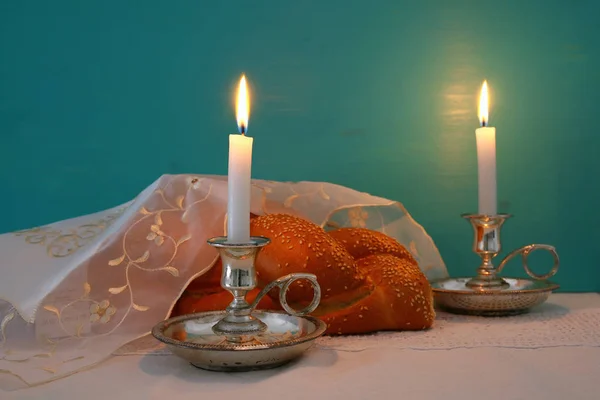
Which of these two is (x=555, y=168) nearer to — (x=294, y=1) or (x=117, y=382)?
(x=294, y=1)

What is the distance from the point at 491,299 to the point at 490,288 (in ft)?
0.25

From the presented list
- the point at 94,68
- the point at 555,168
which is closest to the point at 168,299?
the point at 94,68

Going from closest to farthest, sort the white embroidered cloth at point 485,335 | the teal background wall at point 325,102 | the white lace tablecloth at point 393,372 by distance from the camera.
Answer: the white lace tablecloth at point 393,372, the white embroidered cloth at point 485,335, the teal background wall at point 325,102

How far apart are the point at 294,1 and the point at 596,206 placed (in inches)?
34.5

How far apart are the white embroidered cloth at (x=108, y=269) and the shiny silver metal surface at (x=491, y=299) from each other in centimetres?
25

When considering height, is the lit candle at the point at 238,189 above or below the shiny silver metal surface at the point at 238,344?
above

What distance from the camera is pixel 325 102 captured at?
1.50 meters

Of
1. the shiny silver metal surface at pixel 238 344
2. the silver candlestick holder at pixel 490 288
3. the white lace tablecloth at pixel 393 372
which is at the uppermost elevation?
the silver candlestick holder at pixel 490 288

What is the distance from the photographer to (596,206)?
1.49 m

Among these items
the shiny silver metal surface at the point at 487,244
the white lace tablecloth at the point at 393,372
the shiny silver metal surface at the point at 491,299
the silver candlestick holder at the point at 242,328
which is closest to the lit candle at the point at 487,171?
the shiny silver metal surface at the point at 487,244

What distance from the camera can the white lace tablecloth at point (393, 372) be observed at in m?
0.73

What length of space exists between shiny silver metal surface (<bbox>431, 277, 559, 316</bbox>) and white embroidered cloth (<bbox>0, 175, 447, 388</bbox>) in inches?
9.7

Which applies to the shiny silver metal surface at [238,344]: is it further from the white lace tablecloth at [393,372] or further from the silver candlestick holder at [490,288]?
the silver candlestick holder at [490,288]

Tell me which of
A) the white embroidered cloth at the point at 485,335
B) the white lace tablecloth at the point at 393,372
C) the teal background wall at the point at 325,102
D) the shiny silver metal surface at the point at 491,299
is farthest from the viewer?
the teal background wall at the point at 325,102
